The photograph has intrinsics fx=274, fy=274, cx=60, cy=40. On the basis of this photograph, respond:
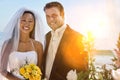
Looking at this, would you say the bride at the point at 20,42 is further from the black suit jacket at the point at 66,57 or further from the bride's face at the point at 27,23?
the black suit jacket at the point at 66,57

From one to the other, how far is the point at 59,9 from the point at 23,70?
0.62m

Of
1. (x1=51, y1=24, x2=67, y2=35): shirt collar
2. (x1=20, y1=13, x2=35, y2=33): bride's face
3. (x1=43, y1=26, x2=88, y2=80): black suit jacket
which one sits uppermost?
(x1=20, y1=13, x2=35, y2=33): bride's face

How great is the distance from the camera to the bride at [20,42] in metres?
2.10

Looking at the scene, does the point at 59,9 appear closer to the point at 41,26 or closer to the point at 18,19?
the point at 41,26

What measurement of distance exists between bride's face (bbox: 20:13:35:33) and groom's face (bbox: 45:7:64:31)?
5.0 inches

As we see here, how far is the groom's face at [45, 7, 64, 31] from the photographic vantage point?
2.09 metres

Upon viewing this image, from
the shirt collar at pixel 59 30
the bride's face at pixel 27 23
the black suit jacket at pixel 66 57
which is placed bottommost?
the black suit jacket at pixel 66 57

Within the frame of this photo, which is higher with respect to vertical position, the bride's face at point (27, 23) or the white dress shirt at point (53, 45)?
the bride's face at point (27, 23)

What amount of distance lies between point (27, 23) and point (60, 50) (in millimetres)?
333

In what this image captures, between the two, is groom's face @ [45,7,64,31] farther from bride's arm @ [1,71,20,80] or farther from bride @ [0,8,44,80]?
bride's arm @ [1,71,20,80]

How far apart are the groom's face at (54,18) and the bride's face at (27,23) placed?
127 millimetres

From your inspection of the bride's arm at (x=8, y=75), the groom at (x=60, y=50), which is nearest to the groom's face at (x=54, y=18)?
the groom at (x=60, y=50)

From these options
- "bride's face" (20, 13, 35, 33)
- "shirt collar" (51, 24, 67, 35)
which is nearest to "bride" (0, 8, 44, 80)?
"bride's face" (20, 13, 35, 33)

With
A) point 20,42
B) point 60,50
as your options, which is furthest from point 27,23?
point 60,50
